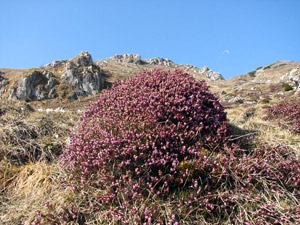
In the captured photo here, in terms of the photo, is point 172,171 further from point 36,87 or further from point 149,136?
point 36,87

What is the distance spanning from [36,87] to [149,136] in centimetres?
5754

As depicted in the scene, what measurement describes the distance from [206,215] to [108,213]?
1253mm

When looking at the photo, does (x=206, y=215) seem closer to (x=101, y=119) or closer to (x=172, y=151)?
(x=172, y=151)

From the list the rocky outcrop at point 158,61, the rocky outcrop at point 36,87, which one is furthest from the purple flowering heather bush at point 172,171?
the rocky outcrop at point 158,61

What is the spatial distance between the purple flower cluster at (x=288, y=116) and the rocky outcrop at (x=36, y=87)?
175ft

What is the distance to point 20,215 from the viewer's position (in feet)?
8.62

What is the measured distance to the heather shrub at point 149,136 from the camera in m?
2.62

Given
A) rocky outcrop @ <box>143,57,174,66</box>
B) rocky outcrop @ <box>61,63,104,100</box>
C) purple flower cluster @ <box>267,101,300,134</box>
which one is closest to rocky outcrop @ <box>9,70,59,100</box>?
rocky outcrop @ <box>61,63,104,100</box>

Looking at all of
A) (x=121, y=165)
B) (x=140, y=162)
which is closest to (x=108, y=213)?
(x=121, y=165)

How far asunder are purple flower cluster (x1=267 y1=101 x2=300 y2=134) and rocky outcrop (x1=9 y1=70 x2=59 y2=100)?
53.4m

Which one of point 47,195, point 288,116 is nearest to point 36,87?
point 47,195

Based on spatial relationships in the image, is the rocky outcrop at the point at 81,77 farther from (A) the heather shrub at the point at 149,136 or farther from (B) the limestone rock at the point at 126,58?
(B) the limestone rock at the point at 126,58

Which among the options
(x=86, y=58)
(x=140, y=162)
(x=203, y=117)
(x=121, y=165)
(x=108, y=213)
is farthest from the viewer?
(x=86, y=58)

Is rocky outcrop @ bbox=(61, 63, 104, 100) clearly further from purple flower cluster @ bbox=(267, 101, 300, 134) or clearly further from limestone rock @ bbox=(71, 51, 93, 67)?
purple flower cluster @ bbox=(267, 101, 300, 134)
